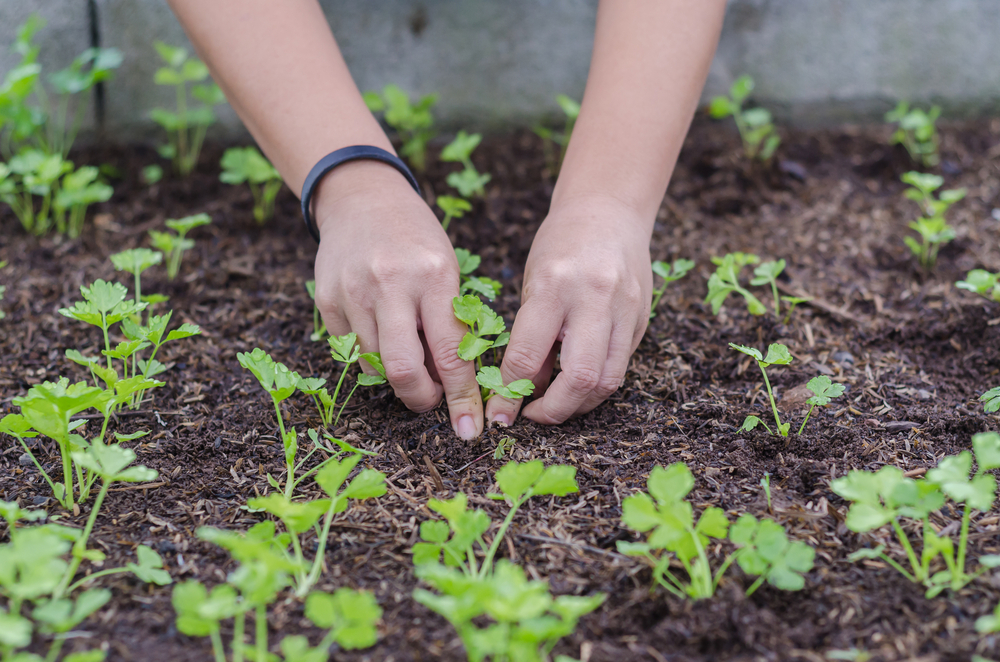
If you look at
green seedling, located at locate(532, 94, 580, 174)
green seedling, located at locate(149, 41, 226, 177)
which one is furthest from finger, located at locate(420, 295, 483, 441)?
green seedling, located at locate(149, 41, 226, 177)

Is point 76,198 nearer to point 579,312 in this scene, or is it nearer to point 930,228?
point 579,312

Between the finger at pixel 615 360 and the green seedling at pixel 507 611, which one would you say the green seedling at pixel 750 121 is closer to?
the finger at pixel 615 360

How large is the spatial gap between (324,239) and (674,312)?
95 centimetres

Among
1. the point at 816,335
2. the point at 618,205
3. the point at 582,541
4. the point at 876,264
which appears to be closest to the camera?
the point at 582,541

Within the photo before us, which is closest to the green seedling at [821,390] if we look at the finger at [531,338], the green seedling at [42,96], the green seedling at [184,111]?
the finger at [531,338]

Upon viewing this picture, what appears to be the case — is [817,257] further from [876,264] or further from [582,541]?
[582,541]

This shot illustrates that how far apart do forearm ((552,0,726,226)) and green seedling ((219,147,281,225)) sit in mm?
1053

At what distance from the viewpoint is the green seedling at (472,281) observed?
154 centimetres

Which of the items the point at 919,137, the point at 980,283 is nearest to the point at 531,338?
the point at 980,283

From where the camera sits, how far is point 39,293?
2002 mm

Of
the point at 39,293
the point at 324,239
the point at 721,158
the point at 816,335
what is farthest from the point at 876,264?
the point at 39,293

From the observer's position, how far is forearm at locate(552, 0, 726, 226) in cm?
157

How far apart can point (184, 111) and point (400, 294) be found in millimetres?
1771

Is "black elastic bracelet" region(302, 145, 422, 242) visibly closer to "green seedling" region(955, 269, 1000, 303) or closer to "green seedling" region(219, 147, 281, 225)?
"green seedling" region(219, 147, 281, 225)
